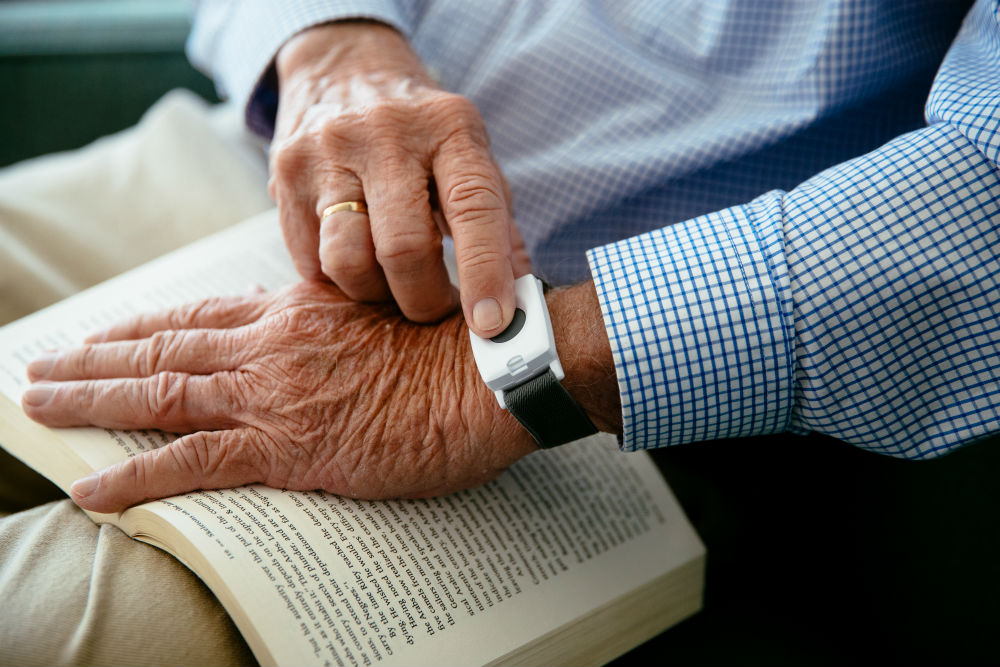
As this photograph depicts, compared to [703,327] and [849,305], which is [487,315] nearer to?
[703,327]

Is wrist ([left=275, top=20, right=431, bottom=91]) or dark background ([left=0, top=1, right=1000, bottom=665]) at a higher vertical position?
wrist ([left=275, top=20, right=431, bottom=91])

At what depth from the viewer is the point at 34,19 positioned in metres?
1.66

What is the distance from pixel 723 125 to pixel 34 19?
1627 millimetres

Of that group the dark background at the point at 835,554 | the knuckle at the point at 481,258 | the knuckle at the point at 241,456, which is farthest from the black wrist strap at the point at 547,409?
the dark background at the point at 835,554

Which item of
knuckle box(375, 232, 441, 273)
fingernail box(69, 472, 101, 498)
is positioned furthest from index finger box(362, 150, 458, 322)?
fingernail box(69, 472, 101, 498)

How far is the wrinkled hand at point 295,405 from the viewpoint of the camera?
0.71 meters

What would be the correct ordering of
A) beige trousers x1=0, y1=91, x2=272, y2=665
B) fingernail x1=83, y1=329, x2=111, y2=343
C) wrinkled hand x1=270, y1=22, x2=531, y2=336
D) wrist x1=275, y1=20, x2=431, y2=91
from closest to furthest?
1. beige trousers x1=0, y1=91, x2=272, y2=665
2. wrinkled hand x1=270, y1=22, x2=531, y2=336
3. fingernail x1=83, y1=329, x2=111, y2=343
4. wrist x1=275, y1=20, x2=431, y2=91

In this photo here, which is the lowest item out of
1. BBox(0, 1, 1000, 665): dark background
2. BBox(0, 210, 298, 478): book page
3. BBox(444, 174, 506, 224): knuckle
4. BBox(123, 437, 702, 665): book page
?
BBox(0, 1, 1000, 665): dark background

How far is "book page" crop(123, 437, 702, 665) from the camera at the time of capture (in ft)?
2.08

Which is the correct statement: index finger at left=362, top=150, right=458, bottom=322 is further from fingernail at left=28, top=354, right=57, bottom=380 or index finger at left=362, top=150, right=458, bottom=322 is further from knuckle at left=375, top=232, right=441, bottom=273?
fingernail at left=28, top=354, right=57, bottom=380

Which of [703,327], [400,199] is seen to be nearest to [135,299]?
[400,199]

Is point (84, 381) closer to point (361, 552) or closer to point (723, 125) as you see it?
point (361, 552)

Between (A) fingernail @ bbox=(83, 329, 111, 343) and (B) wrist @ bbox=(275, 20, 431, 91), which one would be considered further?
(B) wrist @ bbox=(275, 20, 431, 91)

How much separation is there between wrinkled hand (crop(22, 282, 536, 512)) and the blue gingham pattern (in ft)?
0.60
